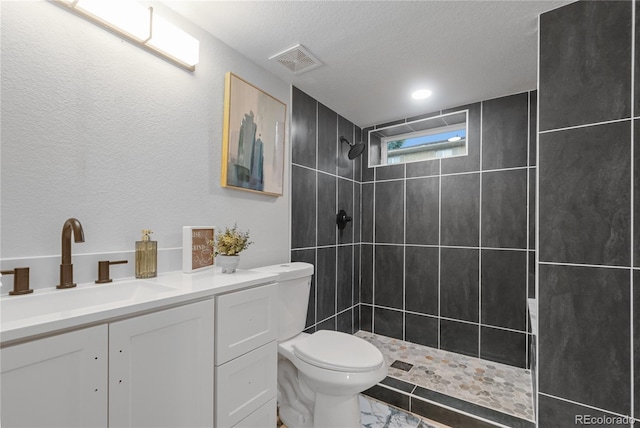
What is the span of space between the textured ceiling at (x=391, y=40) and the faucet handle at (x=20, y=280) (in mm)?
1257

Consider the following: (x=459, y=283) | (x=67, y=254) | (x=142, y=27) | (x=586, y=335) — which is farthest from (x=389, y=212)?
(x=67, y=254)

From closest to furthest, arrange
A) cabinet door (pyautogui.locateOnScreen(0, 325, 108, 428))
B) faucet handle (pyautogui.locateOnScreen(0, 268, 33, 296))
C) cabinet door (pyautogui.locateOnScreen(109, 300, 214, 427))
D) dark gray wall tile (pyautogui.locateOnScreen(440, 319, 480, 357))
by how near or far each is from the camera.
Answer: cabinet door (pyautogui.locateOnScreen(0, 325, 108, 428)) → cabinet door (pyautogui.locateOnScreen(109, 300, 214, 427)) → faucet handle (pyautogui.locateOnScreen(0, 268, 33, 296)) → dark gray wall tile (pyautogui.locateOnScreen(440, 319, 480, 357))

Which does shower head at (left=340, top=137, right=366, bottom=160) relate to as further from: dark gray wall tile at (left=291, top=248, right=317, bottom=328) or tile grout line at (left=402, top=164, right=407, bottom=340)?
dark gray wall tile at (left=291, top=248, right=317, bottom=328)

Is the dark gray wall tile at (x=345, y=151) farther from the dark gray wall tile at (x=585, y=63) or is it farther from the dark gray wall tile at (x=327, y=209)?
the dark gray wall tile at (x=585, y=63)

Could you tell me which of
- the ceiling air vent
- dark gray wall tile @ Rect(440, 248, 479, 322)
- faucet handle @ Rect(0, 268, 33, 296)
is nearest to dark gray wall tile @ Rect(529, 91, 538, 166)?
dark gray wall tile @ Rect(440, 248, 479, 322)

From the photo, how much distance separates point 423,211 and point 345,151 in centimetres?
89

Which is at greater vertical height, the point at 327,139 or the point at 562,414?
the point at 327,139

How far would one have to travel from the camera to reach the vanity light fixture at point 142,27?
113 cm

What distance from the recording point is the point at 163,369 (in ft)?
2.97

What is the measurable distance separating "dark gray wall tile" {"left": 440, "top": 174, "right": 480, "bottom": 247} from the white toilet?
132cm

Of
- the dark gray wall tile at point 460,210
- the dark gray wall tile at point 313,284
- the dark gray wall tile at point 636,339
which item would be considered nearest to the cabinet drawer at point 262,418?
the dark gray wall tile at point 313,284

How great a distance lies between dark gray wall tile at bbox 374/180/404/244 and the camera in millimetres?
2783

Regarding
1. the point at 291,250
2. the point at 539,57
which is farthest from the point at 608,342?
the point at 291,250

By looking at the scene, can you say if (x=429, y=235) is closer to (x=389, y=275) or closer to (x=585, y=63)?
(x=389, y=275)
